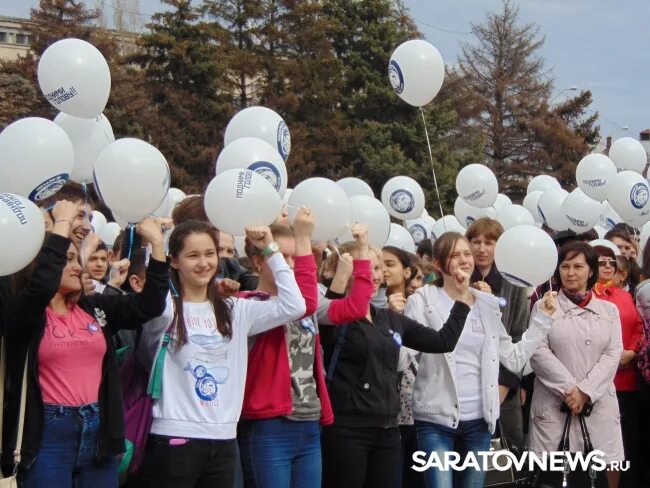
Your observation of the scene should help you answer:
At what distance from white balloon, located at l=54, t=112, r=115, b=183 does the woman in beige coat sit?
3.00 metres

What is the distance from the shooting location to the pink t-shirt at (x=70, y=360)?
356cm

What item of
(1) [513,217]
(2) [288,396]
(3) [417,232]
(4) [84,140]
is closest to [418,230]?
(3) [417,232]

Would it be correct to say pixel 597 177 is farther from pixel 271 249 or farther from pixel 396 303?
pixel 271 249

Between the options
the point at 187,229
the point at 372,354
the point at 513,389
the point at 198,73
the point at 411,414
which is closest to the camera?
the point at 187,229

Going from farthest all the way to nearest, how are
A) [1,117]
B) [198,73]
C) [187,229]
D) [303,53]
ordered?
[303,53] < [198,73] < [1,117] < [187,229]

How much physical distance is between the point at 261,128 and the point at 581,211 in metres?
5.50

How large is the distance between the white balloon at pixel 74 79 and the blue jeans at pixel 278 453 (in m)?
2.30

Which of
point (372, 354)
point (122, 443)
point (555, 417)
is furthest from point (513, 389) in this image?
point (122, 443)

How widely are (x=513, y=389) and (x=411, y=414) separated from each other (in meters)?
1.17

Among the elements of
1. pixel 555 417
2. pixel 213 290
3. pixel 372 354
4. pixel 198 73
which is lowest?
pixel 555 417

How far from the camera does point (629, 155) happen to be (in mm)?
12008

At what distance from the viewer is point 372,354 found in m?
4.69

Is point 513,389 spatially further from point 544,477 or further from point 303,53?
point 303,53

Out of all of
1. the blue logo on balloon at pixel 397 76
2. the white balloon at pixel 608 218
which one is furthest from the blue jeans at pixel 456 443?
the white balloon at pixel 608 218
